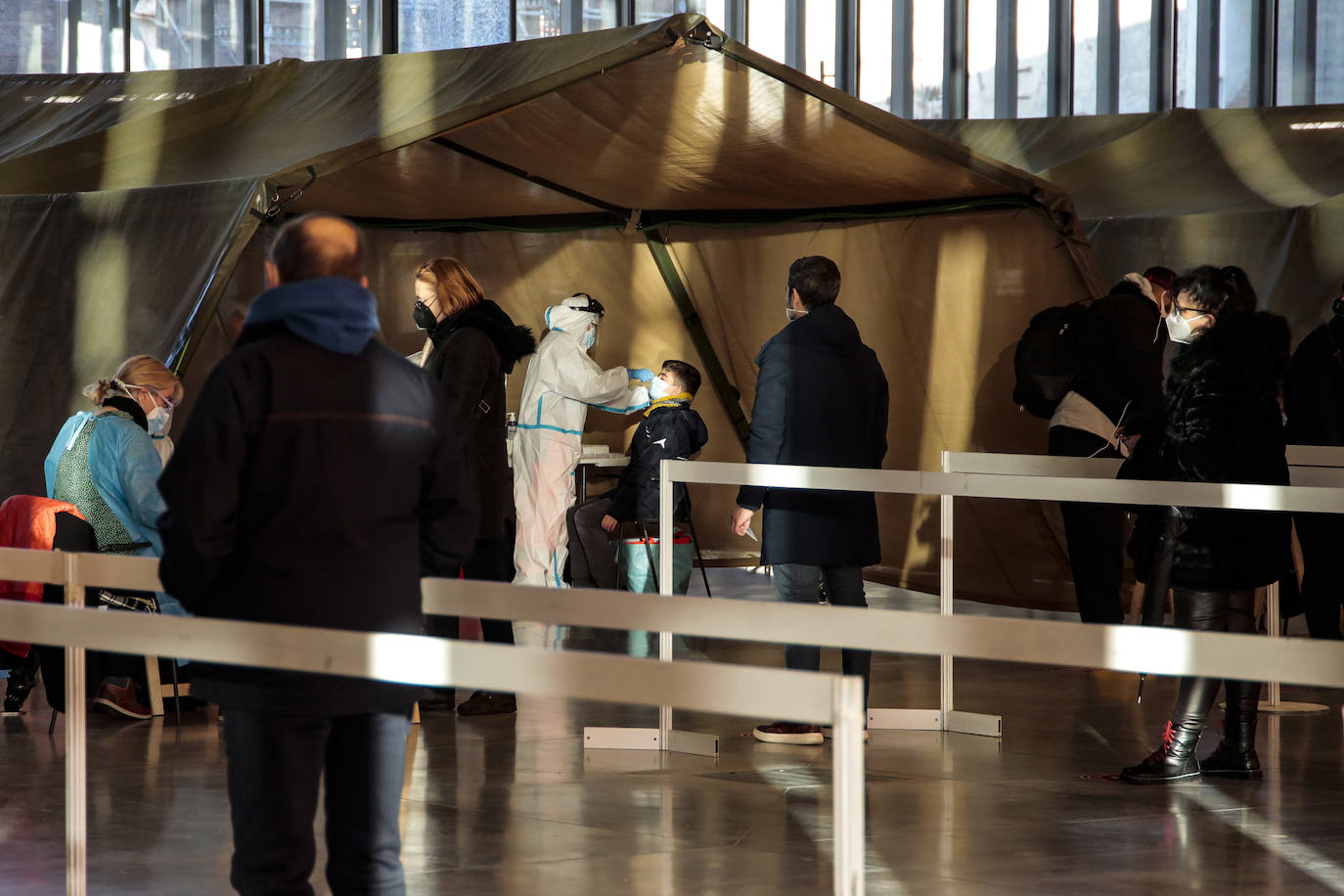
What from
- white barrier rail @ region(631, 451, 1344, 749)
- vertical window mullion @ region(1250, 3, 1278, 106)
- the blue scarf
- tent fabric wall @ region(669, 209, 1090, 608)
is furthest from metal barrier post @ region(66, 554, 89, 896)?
vertical window mullion @ region(1250, 3, 1278, 106)

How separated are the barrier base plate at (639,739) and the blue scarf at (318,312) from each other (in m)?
2.73

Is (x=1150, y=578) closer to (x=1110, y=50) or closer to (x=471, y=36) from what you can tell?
(x=1110, y=50)

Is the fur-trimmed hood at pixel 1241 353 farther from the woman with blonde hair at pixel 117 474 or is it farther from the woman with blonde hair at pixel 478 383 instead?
the woman with blonde hair at pixel 117 474

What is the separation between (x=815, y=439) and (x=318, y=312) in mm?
2783

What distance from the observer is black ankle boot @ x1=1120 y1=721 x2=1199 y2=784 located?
4.57m

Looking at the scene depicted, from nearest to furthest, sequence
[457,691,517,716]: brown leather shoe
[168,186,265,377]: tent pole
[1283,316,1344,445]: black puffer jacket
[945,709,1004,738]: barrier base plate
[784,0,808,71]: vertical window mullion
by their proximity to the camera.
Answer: [945,709,1004,738]: barrier base plate
[457,691,517,716]: brown leather shoe
[168,186,265,377]: tent pole
[1283,316,1344,445]: black puffer jacket
[784,0,808,71]: vertical window mullion

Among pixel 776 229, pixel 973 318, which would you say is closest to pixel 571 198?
pixel 776 229

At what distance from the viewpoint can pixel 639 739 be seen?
505cm

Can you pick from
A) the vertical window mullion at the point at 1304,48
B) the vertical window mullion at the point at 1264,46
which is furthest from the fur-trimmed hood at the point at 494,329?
the vertical window mullion at the point at 1304,48

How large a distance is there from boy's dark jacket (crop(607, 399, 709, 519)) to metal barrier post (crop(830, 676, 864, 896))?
5.63 meters

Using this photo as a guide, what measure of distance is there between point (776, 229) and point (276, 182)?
3.20 metres

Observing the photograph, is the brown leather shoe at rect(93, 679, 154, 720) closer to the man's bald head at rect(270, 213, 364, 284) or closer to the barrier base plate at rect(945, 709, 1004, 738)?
the barrier base plate at rect(945, 709, 1004, 738)

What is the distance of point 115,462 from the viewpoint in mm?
5379

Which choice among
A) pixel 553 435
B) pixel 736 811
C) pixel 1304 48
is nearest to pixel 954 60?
pixel 1304 48
